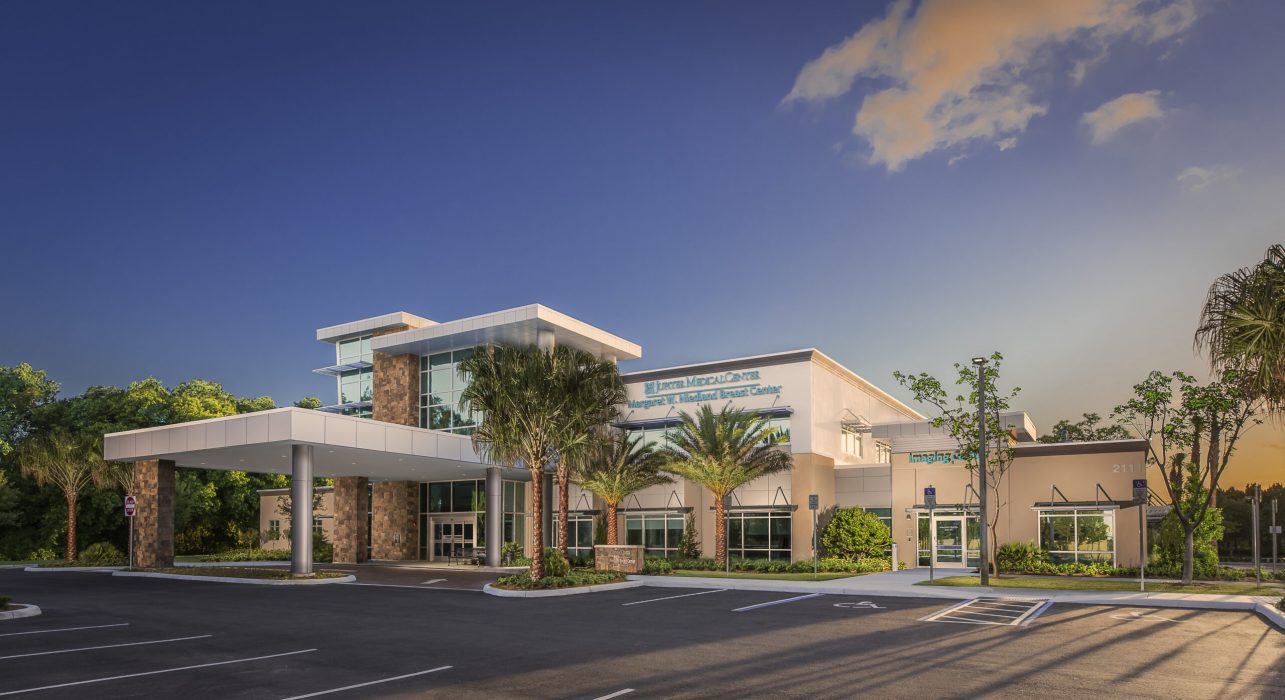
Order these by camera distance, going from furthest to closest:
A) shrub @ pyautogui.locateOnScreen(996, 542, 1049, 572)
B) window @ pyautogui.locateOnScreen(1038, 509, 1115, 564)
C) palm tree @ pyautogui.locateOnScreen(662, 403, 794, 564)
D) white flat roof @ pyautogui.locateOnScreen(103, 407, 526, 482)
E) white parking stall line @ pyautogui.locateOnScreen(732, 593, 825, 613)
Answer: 1. palm tree @ pyautogui.locateOnScreen(662, 403, 794, 564)
2. window @ pyautogui.locateOnScreen(1038, 509, 1115, 564)
3. shrub @ pyautogui.locateOnScreen(996, 542, 1049, 572)
4. white flat roof @ pyautogui.locateOnScreen(103, 407, 526, 482)
5. white parking stall line @ pyautogui.locateOnScreen(732, 593, 825, 613)

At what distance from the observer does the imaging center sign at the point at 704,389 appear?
40812 millimetres

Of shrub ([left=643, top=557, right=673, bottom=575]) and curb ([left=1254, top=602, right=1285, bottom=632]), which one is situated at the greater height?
curb ([left=1254, top=602, right=1285, bottom=632])

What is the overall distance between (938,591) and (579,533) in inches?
928

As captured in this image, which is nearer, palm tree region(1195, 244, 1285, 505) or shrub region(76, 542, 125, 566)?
palm tree region(1195, 244, 1285, 505)

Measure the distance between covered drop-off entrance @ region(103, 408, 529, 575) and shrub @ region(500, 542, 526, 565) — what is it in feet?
6.04

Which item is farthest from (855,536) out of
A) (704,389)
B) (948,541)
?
(704,389)

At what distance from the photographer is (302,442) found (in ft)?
96.7

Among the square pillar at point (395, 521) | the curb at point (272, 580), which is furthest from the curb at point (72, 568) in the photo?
the square pillar at point (395, 521)

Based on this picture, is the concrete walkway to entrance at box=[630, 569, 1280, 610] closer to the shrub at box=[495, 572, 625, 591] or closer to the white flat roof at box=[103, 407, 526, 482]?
the shrub at box=[495, 572, 625, 591]

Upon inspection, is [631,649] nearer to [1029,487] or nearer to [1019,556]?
[1019,556]

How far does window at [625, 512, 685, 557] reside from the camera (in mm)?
41125

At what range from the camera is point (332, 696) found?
34.6 ft

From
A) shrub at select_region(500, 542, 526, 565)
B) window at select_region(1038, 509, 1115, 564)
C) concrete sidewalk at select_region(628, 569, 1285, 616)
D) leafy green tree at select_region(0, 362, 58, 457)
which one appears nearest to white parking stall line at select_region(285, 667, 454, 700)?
concrete sidewalk at select_region(628, 569, 1285, 616)

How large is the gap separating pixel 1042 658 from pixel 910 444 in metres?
25.1
